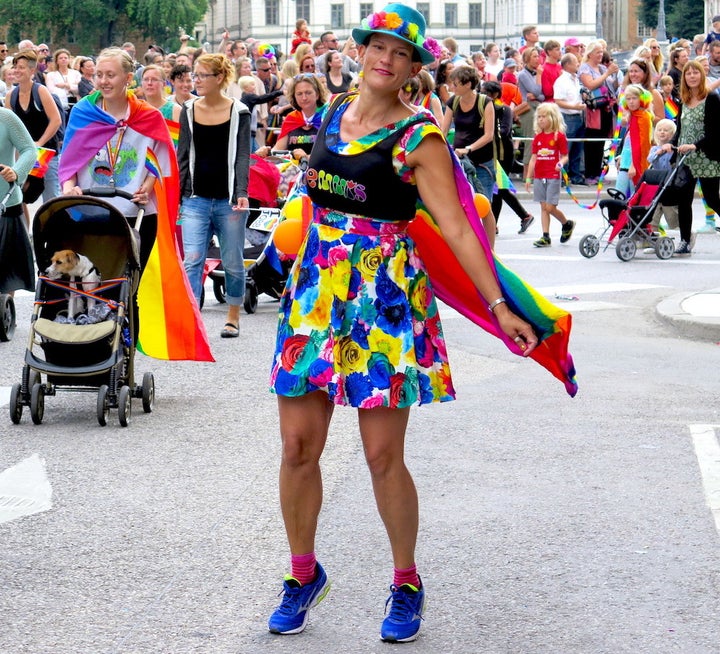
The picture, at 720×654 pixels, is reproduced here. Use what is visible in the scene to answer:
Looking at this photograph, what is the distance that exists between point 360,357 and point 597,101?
2041 centimetres

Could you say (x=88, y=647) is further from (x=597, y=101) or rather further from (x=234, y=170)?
(x=597, y=101)

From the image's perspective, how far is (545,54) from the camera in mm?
25188

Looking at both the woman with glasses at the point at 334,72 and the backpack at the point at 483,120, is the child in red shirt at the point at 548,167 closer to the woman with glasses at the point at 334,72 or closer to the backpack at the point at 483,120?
the backpack at the point at 483,120

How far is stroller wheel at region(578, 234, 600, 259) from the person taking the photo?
54.5ft

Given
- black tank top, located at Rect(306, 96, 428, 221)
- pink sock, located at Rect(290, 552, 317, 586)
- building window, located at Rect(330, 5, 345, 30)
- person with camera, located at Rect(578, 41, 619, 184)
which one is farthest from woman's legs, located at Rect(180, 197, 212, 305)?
building window, located at Rect(330, 5, 345, 30)

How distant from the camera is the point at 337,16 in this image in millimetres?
160500

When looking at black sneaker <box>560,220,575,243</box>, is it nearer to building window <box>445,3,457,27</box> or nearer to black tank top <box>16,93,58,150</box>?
black tank top <box>16,93,58,150</box>

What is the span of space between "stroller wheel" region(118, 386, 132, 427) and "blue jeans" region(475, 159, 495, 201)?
9887 mm

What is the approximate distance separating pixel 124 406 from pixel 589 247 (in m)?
9.64

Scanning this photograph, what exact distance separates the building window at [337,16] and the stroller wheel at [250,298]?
489 feet

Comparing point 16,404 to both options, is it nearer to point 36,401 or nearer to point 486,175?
point 36,401

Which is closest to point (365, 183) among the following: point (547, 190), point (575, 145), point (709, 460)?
point (709, 460)

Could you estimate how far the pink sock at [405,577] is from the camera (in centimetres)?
472

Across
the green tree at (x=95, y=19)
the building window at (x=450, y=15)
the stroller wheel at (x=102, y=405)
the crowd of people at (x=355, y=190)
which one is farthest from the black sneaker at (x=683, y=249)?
the building window at (x=450, y=15)
